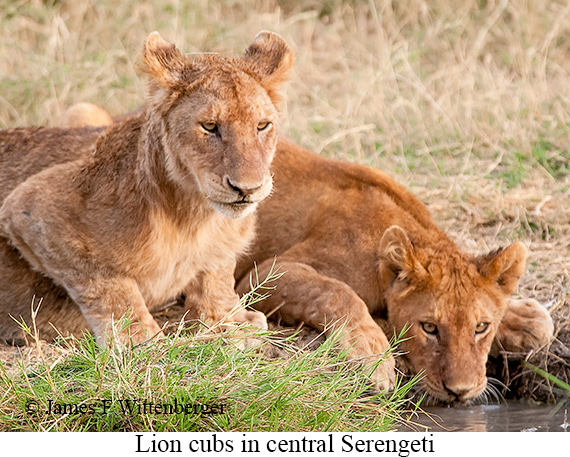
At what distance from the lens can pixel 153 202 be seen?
189 inches

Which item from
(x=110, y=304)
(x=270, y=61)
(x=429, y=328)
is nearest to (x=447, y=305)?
(x=429, y=328)

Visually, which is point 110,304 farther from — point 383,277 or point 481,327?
point 481,327

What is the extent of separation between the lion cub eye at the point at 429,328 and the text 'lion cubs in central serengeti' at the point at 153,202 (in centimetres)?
86

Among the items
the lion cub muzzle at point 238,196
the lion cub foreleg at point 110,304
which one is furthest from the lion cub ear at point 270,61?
the lion cub foreleg at point 110,304

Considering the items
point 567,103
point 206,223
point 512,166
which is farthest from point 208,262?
point 567,103

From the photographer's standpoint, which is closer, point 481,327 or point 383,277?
point 481,327

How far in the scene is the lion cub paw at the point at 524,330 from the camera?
5539 millimetres

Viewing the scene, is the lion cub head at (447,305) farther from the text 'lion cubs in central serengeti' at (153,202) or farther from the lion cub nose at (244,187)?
the lion cub nose at (244,187)

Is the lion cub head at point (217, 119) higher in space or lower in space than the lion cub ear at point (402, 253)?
higher

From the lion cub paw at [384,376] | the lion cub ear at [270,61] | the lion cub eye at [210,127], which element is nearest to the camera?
the lion cub eye at [210,127]

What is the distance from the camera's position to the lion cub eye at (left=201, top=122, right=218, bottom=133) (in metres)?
4.39

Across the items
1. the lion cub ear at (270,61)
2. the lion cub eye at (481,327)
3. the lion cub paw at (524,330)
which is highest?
the lion cub ear at (270,61)

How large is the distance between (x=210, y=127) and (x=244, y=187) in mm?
349

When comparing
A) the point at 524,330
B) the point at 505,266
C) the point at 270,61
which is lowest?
the point at 524,330
